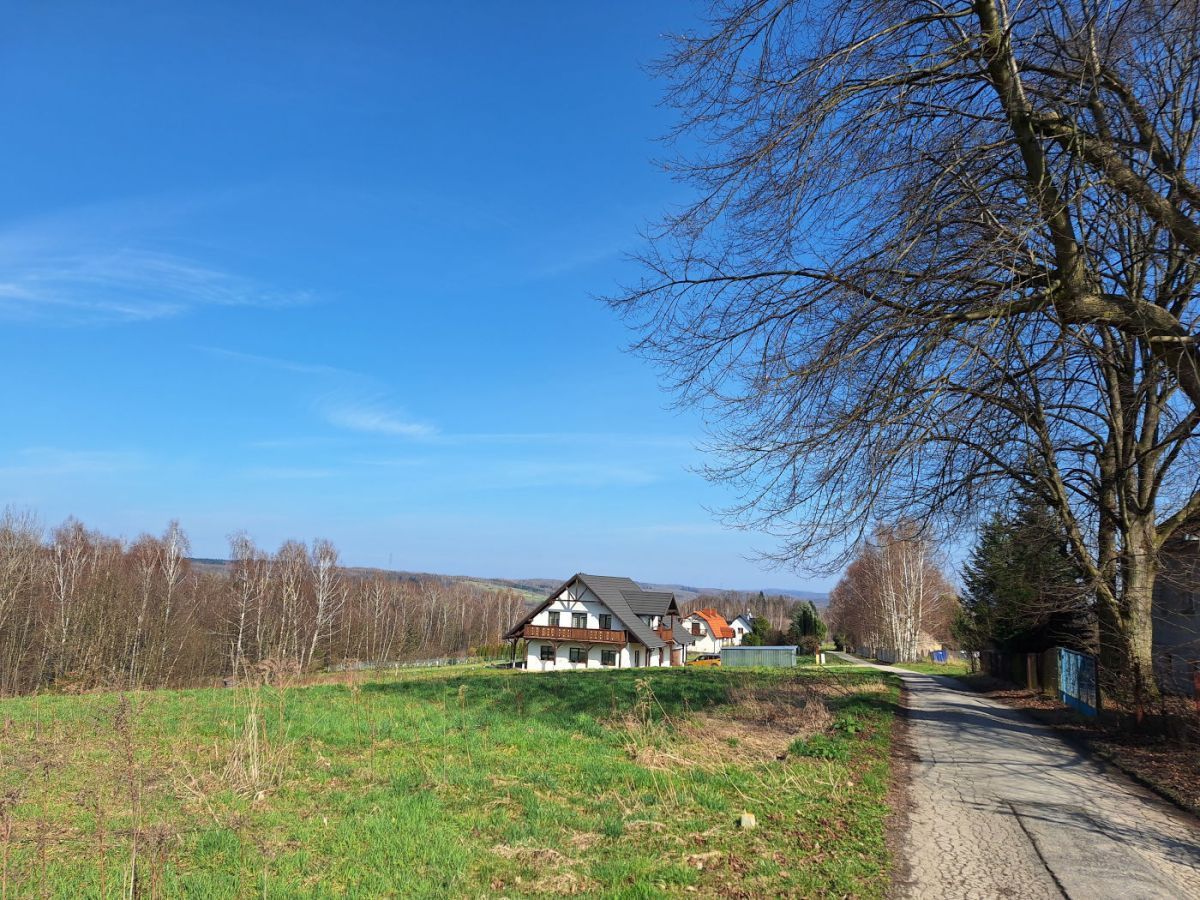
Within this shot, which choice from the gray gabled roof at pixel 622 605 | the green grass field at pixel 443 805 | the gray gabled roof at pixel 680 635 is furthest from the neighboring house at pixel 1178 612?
the gray gabled roof at pixel 680 635

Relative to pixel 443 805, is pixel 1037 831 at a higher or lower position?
higher

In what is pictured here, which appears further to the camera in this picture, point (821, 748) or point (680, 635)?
point (680, 635)

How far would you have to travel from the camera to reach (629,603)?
52844mm

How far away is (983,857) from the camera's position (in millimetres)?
5336

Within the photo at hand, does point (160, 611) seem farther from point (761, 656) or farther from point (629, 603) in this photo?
point (761, 656)

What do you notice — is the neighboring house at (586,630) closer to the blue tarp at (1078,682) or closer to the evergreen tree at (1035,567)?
the evergreen tree at (1035,567)

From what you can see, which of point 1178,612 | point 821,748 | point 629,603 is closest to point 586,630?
point 629,603

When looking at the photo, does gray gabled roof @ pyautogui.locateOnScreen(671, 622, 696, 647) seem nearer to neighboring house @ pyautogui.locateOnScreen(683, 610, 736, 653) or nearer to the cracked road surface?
neighboring house @ pyautogui.locateOnScreen(683, 610, 736, 653)

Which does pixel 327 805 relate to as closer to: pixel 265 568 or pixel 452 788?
pixel 452 788

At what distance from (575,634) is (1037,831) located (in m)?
44.7

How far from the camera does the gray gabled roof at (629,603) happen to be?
49.5 m

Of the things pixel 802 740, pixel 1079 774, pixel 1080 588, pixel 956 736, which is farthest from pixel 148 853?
pixel 1080 588

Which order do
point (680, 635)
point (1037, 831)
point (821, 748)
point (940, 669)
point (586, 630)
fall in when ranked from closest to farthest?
1. point (1037, 831)
2. point (821, 748)
3. point (940, 669)
4. point (586, 630)
5. point (680, 635)

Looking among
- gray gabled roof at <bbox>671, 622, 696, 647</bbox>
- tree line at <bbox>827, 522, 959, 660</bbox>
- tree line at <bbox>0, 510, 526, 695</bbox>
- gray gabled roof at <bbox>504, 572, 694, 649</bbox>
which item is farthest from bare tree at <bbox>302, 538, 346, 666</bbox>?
tree line at <bbox>827, 522, 959, 660</bbox>
